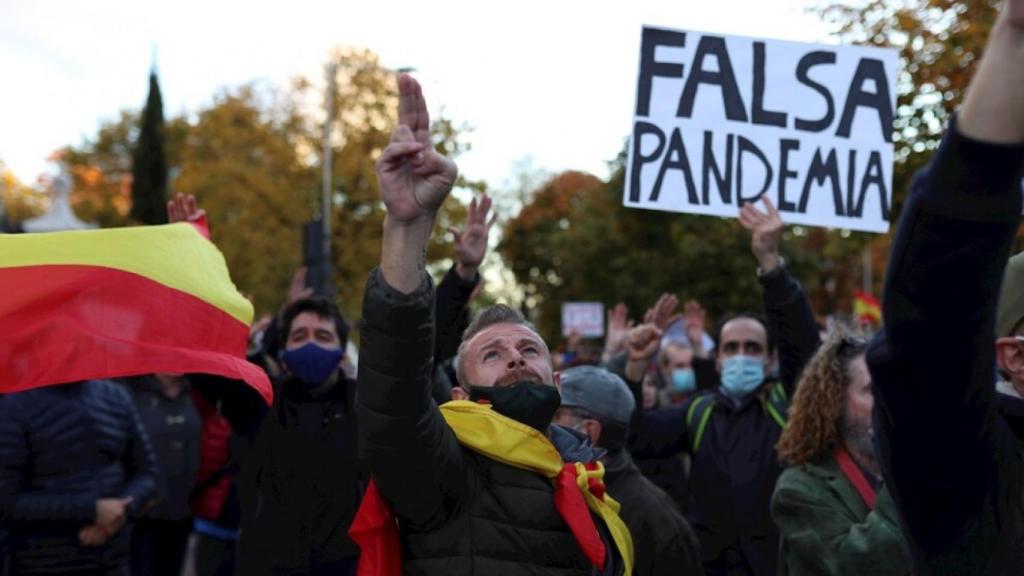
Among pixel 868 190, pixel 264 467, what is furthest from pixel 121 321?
pixel 868 190

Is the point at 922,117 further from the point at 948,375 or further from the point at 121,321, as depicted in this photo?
the point at 948,375

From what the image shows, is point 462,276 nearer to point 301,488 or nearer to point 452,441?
point 301,488

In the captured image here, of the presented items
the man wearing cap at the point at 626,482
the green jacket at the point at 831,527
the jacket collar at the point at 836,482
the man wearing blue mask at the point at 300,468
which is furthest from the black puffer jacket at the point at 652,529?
the man wearing blue mask at the point at 300,468

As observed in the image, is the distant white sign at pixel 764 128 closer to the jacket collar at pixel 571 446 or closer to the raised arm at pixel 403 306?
the jacket collar at pixel 571 446

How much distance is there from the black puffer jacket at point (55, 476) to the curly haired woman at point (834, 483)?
3184 millimetres

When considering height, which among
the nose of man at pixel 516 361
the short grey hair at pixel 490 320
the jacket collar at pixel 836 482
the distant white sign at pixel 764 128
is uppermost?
the distant white sign at pixel 764 128

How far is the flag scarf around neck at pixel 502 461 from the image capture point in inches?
118

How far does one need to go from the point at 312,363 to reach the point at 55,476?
1.27m

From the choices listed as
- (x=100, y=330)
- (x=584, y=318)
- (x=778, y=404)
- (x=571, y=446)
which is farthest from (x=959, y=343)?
(x=584, y=318)

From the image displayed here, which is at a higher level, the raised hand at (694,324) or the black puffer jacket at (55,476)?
the raised hand at (694,324)

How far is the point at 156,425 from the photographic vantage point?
888cm

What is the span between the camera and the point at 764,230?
5.63 metres

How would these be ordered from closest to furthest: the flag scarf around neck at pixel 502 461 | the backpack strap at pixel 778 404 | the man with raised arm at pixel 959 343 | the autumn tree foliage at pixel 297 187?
1. the man with raised arm at pixel 959 343
2. the flag scarf around neck at pixel 502 461
3. the backpack strap at pixel 778 404
4. the autumn tree foliage at pixel 297 187

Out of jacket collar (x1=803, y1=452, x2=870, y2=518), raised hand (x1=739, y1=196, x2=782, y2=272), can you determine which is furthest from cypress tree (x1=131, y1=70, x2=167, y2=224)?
jacket collar (x1=803, y1=452, x2=870, y2=518)
